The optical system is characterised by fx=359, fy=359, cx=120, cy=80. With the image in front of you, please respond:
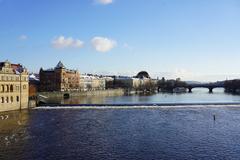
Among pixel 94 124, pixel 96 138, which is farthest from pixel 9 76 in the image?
pixel 96 138

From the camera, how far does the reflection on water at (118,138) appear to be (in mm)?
36406

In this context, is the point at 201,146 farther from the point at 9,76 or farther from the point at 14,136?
the point at 9,76

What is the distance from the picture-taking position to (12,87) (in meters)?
78.9

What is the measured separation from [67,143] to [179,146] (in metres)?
12.8

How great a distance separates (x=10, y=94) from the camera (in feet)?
254

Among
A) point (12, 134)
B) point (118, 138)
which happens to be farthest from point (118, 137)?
point (12, 134)

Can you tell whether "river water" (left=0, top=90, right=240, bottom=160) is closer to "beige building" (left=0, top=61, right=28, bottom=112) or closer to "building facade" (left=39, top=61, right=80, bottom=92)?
"beige building" (left=0, top=61, right=28, bottom=112)

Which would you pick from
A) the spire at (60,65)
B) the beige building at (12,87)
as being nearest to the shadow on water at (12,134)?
the beige building at (12,87)

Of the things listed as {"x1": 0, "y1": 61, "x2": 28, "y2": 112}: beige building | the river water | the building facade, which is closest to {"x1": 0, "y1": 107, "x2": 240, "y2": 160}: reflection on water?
the river water

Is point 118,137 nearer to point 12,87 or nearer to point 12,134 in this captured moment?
point 12,134

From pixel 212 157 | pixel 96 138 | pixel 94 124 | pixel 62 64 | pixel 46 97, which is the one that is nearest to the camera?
pixel 212 157

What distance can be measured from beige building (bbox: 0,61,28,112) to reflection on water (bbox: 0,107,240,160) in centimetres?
1136

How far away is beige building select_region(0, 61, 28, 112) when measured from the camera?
75375 millimetres

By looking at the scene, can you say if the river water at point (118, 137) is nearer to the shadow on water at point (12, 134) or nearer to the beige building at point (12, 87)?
the shadow on water at point (12, 134)
